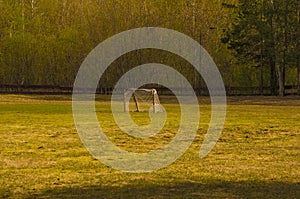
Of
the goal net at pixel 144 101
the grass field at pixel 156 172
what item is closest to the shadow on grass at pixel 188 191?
the grass field at pixel 156 172

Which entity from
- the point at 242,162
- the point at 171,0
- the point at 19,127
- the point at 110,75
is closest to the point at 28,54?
the point at 110,75

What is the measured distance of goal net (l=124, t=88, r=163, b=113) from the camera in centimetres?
3834

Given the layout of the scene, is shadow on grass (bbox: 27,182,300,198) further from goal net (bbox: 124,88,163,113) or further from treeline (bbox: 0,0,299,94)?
treeline (bbox: 0,0,299,94)

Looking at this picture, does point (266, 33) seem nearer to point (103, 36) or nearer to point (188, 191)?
point (103, 36)

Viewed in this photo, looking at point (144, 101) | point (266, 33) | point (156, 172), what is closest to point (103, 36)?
point (266, 33)

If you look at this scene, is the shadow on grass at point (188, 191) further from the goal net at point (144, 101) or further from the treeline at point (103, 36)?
the treeline at point (103, 36)

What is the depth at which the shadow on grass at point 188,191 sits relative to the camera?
10.7 meters

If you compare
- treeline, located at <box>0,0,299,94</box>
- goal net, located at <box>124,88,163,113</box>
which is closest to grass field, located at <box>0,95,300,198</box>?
goal net, located at <box>124,88,163,113</box>

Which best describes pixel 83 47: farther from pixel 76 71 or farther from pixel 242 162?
pixel 242 162

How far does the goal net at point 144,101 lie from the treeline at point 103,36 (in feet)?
89.5

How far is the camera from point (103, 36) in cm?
7725

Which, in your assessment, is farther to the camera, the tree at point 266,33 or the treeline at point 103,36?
the treeline at point 103,36

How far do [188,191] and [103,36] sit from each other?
6720 centimetres

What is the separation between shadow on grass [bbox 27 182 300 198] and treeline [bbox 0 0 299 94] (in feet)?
185
